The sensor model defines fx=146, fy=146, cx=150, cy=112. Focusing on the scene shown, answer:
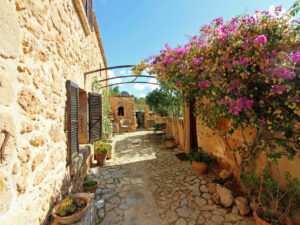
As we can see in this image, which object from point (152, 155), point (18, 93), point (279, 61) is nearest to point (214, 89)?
point (279, 61)

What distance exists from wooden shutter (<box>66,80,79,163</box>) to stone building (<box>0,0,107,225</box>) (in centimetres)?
1

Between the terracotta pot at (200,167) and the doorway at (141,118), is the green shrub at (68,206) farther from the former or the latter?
the doorway at (141,118)

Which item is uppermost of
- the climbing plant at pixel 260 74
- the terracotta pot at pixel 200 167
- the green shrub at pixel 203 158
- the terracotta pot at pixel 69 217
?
the climbing plant at pixel 260 74

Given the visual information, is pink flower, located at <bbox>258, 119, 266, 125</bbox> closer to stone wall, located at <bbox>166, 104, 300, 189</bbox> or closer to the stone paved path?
stone wall, located at <bbox>166, 104, 300, 189</bbox>

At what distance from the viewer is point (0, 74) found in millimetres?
1053

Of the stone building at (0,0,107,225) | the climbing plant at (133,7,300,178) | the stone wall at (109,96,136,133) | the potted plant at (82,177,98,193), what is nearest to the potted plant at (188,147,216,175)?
the climbing plant at (133,7,300,178)

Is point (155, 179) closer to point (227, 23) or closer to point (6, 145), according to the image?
point (6, 145)

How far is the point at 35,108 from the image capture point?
1.54 m

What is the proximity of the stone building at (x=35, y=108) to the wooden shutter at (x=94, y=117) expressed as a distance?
140cm

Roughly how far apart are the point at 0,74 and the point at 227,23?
111 inches

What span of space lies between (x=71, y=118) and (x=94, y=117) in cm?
167

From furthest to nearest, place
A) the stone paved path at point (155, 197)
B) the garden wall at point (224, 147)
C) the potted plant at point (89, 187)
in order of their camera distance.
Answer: the potted plant at point (89, 187) < the stone paved path at point (155, 197) < the garden wall at point (224, 147)

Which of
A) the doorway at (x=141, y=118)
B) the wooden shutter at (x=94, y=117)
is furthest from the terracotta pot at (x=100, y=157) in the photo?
the doorway at (x=141, y=118)

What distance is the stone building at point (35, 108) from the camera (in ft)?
3.69
